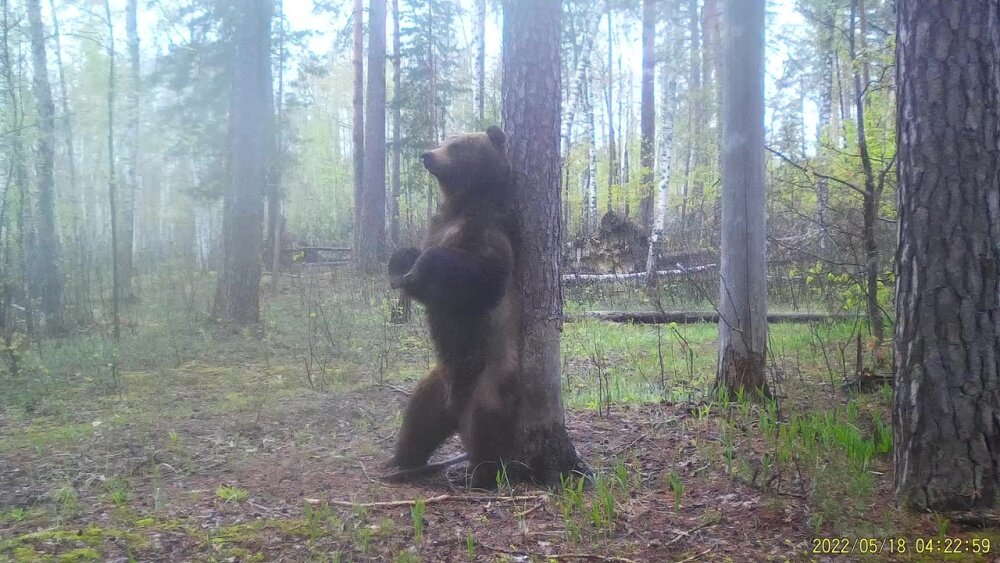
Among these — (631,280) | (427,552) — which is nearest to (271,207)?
(631,280)

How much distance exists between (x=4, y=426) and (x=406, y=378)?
3.77m


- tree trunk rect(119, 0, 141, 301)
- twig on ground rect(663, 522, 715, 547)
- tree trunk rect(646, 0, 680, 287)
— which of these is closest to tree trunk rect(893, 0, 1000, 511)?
twig on ground rect(663, 522, 715, 547)

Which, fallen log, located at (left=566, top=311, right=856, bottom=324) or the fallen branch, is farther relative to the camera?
fallen log, located at (left=566, top=311, right=856, bottom=324)

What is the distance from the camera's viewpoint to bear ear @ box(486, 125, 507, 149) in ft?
14.2

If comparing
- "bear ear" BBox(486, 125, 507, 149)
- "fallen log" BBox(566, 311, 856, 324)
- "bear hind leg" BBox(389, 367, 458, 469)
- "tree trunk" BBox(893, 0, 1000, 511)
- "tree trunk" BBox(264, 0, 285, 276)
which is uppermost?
"tree trunk" BBox(264, 0, 285, 276)

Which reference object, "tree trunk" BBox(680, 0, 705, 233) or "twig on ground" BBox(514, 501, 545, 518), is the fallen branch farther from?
"tree trunk" BBox(680, 0, 705, 233)

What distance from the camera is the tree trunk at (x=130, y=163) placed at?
13.9m

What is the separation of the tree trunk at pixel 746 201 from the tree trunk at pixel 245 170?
784 cm

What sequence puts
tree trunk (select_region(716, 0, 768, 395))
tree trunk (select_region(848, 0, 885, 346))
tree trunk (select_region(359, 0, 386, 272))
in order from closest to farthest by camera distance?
tree trunk (select_region(716, 0, 768, 395)) → tree trunk (select_region(848, 0, 885, 346)) → tree trunk (select_region(359, 0, 386, 272))

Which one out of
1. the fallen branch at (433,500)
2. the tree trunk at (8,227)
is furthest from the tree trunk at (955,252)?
the tree trunk at (8,227)

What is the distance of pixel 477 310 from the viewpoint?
4160mm

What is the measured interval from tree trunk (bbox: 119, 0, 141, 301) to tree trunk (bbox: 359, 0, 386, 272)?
17.5ft

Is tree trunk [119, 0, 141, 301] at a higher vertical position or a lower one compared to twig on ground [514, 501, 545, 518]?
higher

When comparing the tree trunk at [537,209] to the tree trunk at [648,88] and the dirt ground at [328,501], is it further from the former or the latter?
the tree trunk at [648,88]
